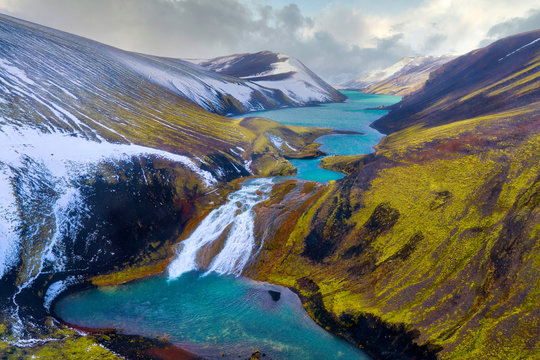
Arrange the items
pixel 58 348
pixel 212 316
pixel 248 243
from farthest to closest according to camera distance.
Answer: pixel 248 243
pixel 212 316
pixel 58 348

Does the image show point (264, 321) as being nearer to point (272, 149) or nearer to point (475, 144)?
point (475, 144)

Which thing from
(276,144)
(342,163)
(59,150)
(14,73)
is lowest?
(342,163)

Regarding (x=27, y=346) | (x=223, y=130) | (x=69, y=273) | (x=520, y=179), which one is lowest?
(x=27, y=346)

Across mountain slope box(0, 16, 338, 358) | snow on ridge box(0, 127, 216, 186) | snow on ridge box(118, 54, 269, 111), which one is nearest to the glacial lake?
A: mountain slope box(0, 16, 338, 358)

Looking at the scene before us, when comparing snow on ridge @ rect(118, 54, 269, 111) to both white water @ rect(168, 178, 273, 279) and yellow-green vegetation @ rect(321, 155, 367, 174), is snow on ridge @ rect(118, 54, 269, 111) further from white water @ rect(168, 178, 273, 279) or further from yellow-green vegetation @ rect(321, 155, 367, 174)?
white water @ rect(168, 178, 273, 279)

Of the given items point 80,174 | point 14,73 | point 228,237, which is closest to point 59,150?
point 80,174

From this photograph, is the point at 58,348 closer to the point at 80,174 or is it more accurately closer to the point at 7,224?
the point at 7,224

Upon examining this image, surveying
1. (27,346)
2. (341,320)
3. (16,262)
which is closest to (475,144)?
(341,320)
